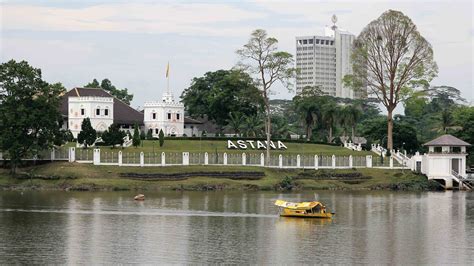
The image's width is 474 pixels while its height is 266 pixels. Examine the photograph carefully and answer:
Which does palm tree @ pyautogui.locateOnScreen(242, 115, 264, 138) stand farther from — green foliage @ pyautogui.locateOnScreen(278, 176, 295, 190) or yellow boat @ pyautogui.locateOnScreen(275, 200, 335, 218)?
yellow boat @ pyautogui.locateOnScreen(275, 200, 335, 218)

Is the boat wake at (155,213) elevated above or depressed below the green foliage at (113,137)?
below

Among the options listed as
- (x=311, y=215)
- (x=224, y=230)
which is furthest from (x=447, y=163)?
(x=224, y=230)

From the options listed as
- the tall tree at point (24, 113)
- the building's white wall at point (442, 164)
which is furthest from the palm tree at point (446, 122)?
the tall tree at point (24, 113)

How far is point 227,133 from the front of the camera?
455 feet

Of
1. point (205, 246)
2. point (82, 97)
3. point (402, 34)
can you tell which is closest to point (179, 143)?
point (82, 97)

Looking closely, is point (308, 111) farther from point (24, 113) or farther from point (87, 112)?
point (24, 113)

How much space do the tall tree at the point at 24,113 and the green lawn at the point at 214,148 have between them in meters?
11.0

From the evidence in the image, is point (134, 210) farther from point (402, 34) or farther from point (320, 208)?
point (402, 34)

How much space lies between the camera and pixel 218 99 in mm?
131500

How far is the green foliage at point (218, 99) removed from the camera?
13138 centimetres

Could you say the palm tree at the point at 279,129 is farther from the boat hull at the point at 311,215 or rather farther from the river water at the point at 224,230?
the boat hull at the point at 311,215

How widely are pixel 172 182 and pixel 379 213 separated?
91.3 ft

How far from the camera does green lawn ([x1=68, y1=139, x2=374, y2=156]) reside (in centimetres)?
10538

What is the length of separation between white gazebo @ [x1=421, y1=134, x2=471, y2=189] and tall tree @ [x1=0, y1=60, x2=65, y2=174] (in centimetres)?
3975
